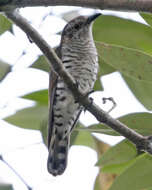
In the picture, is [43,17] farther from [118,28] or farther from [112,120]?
[112,120]

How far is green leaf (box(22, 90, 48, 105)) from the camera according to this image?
2438mm

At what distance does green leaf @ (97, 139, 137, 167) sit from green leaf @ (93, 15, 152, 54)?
0.47 m

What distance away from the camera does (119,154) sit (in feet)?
6.91

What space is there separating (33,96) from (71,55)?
3.06 ft

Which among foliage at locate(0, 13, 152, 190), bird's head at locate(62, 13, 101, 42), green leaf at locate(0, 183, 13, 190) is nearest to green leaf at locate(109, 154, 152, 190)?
foliage at locate(0, 13, 152, 190)

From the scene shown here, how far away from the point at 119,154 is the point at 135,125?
16cm

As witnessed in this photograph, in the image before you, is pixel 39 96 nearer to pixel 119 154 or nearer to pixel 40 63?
pixel 40 63

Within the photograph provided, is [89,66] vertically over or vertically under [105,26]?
under

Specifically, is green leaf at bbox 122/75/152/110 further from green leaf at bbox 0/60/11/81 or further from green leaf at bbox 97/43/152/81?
green leaf at bbox 0/60/11/81

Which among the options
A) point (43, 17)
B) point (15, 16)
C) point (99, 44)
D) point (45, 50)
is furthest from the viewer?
point (43, 17)

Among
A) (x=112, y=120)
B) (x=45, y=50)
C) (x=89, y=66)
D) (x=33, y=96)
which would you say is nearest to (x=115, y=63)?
(x=112, y=120)

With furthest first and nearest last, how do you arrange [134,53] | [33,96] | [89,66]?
[89,66]
[33,96]
[134,53]

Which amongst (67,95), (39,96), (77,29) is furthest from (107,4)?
(77,29)

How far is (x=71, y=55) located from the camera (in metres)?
3.29
